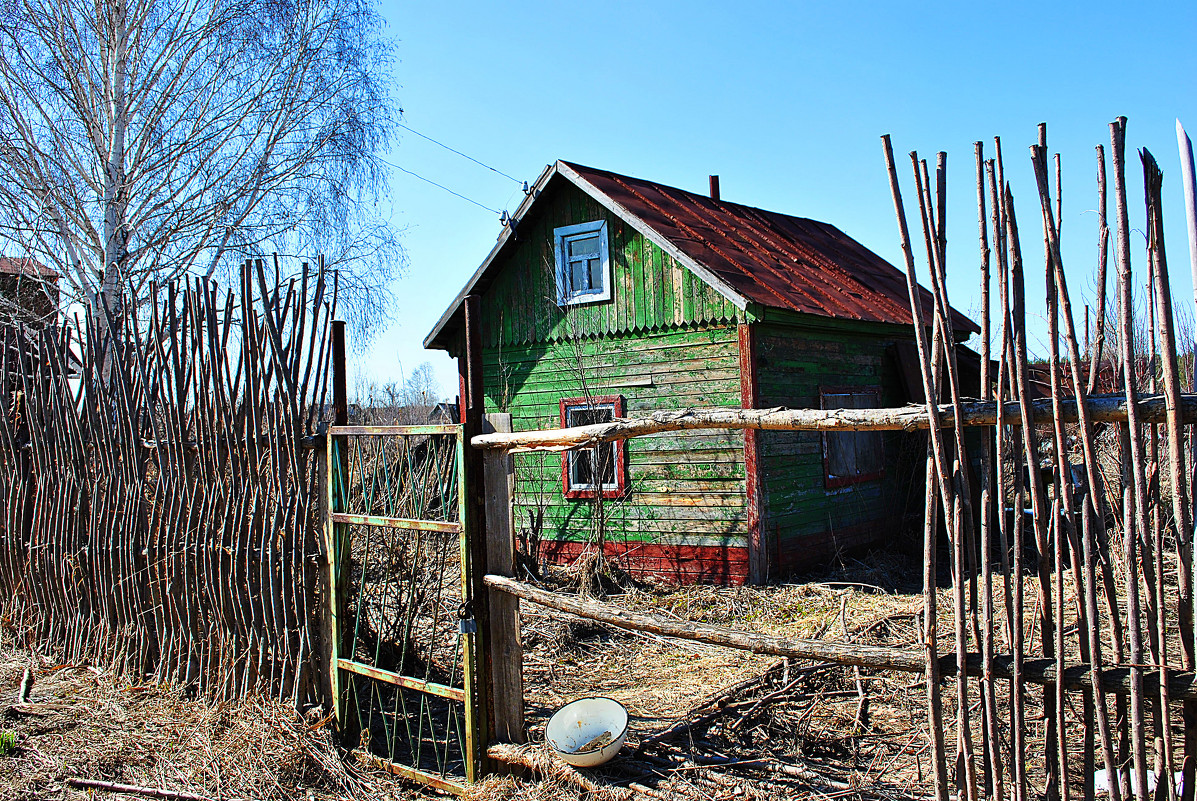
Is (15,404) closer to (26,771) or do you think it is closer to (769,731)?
(26,771)

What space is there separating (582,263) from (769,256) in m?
2.59

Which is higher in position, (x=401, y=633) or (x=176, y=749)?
(x=401, y=633)

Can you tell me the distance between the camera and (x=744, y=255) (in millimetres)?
10445

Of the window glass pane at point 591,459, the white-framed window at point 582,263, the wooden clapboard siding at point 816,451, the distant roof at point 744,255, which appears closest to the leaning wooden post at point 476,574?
the distant roof at point 744,255

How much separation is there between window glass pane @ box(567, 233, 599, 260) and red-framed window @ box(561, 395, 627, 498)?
1.81 metres

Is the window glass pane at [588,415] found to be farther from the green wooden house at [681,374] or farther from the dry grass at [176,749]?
the dry grass at [176,749]

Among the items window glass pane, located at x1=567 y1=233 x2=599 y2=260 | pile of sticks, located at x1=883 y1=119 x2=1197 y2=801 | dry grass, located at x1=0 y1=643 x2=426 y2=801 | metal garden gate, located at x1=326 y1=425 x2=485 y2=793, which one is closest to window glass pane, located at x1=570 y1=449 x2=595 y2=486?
window glass pane, located at x1=567 y1=233 x2=599 y2=260

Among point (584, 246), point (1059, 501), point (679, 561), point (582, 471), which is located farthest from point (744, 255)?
point (1059, 501)

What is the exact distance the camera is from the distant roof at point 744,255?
9.29m

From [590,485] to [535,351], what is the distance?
6.40ft

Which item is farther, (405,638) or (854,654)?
(405,638)

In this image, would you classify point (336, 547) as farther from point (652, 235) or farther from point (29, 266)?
point (29, 266)

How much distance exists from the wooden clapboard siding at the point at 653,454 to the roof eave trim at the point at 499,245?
44.0 inches

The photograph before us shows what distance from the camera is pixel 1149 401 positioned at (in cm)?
226
